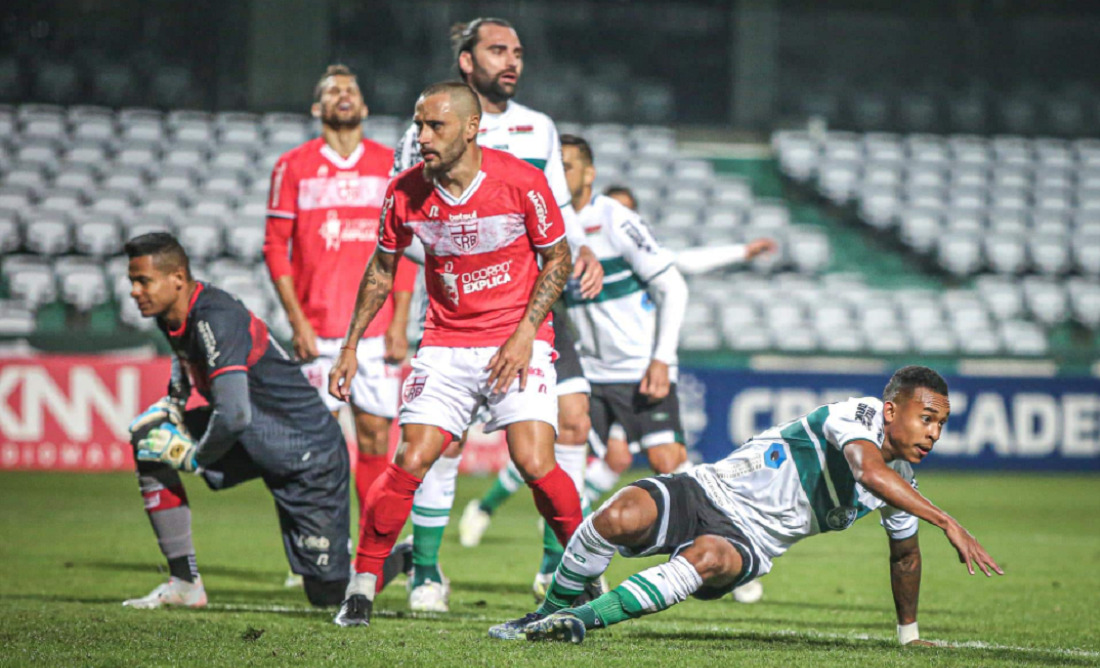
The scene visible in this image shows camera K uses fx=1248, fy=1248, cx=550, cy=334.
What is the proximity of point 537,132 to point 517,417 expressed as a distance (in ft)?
5.33

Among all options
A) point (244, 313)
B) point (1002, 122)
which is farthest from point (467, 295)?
point (1002, 122)

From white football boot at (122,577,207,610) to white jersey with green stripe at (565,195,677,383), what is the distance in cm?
253

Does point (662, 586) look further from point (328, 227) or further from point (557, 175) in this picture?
point (328, 227)

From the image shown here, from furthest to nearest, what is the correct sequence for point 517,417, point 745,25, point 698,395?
point 745,25
point 698,395
point 517,417

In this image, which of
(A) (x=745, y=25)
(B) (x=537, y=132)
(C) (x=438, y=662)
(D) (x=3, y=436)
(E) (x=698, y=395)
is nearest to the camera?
(C) (x=438, y=662)

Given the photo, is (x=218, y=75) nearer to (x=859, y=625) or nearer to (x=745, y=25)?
(x=745, y=25)

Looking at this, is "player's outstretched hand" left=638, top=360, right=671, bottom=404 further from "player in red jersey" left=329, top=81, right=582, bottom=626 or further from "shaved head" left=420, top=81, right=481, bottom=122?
"shaved head" left=420, top=81, right=481, bottom=122

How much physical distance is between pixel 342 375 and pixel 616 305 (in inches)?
92.2

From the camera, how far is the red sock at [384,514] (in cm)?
502

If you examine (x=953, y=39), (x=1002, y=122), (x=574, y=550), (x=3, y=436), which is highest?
(x=953, y=39)

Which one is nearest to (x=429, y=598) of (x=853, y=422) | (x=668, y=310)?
(x=668, y=310)

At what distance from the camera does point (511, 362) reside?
5066 millimetres

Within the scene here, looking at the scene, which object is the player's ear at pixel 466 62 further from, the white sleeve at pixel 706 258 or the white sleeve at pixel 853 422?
the white sleeve at pixel 706 258

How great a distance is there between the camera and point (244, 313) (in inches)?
218
